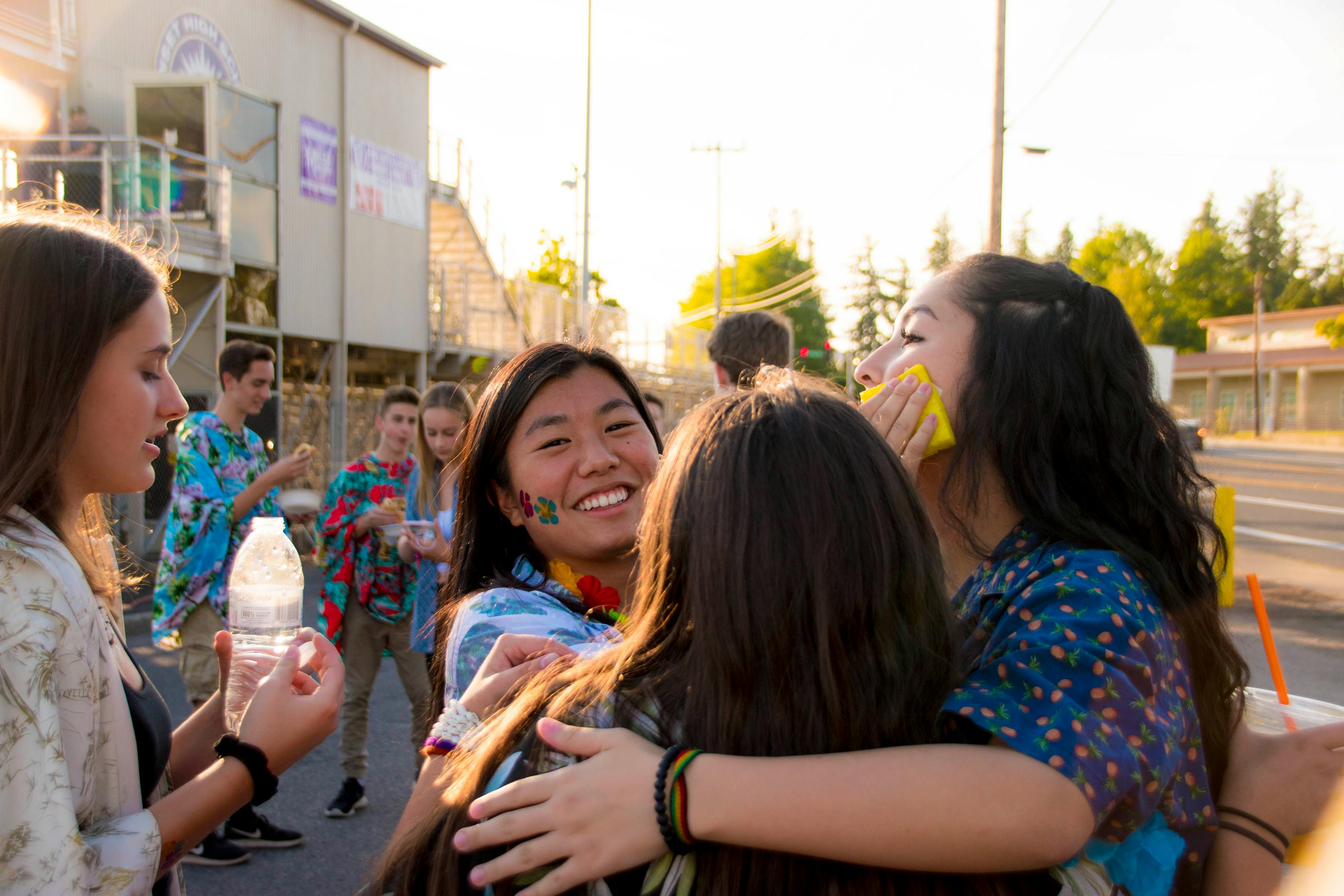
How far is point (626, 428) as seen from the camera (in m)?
2.25

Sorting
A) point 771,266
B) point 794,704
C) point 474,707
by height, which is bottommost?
point 474,707

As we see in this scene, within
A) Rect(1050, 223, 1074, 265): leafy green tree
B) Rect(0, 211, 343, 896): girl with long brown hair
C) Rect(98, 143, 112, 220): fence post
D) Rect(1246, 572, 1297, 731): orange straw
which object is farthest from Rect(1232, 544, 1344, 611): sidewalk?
Rect(1050, 223, 1074, 265): leafy green tree

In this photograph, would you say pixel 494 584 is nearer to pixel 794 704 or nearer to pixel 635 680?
pixel 635 680

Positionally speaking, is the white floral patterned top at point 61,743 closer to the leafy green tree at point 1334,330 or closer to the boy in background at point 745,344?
the boy in background at point 745,344

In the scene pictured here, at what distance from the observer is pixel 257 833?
4570 mm

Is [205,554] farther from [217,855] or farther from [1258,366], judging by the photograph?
[1258,366]

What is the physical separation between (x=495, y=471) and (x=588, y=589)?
1.23 feet

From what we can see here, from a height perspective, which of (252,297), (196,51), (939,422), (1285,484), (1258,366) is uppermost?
(196,51)

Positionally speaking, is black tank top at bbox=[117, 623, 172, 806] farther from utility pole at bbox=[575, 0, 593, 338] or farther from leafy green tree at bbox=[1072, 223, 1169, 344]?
leafy green tree at bbox=[1072, 223, 1169, 344]

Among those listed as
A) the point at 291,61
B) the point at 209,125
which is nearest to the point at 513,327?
the point at 291,61

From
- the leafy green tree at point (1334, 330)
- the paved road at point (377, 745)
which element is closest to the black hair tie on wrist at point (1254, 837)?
the paved road at point (377, 745)

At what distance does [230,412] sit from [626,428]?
3.73 meters

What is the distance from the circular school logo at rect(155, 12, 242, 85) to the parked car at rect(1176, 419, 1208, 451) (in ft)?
47.4

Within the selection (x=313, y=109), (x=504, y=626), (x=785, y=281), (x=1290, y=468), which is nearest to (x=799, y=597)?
(x=504, y=626)
